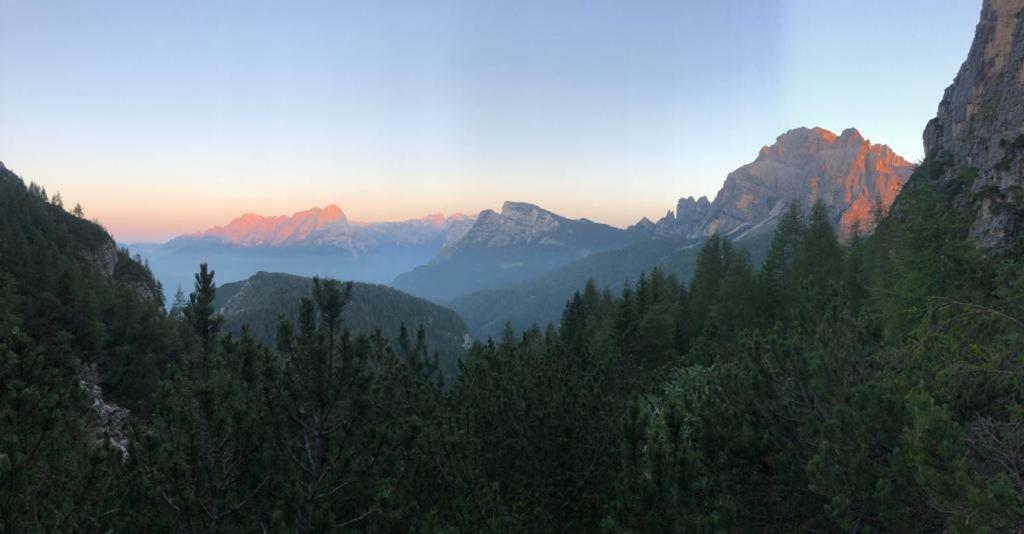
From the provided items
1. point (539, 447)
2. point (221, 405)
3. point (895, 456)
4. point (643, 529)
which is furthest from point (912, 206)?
point (221, 405)

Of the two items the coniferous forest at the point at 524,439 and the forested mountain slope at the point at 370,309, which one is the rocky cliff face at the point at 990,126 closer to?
the coniferous forest at the point at 524,439

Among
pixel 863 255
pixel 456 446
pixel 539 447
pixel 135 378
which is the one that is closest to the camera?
pixel 456 446

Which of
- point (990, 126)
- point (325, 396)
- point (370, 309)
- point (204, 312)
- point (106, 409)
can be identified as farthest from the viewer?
point (370, 309)

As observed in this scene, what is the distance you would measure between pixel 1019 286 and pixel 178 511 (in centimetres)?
1450

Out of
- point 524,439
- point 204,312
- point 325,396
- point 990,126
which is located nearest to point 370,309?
point 990,126

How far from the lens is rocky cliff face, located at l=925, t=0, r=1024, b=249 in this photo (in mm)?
26422

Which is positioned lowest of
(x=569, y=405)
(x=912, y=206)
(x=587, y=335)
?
(x=587, y=335)

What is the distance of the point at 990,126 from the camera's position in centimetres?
A: 3984

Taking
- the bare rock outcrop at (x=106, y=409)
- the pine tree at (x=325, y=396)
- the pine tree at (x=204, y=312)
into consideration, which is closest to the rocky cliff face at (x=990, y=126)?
the pine tree at (x=325, y=396)

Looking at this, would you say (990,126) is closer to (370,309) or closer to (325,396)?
(325,396)

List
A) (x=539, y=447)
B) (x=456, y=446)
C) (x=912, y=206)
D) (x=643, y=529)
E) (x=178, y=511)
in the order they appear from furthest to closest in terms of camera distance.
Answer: (x=912, y=206)
(x=539, y=447)
(x=456, y=446)
(x=643, y=529)
(x=178, y=511)

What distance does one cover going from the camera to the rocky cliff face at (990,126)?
2642cm

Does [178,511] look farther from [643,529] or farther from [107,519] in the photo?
[643,529]

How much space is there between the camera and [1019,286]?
9273 millimetres
